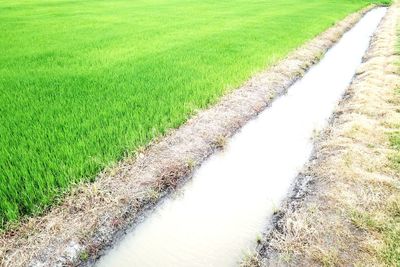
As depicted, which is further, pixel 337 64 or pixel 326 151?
pixel 337 64

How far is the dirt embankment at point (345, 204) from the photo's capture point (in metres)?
3.08

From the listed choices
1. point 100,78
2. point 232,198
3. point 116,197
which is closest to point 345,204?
point 232,198

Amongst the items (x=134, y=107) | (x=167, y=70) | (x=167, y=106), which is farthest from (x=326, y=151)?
(x=167, y=70)

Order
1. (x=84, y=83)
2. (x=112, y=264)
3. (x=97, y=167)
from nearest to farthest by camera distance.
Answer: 1. (x=112, y=264)
2. (x=97, y=167)
3. (x=84, y=83)

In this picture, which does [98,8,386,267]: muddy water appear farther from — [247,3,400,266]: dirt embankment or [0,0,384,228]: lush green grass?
[0,0,384,228]: lush green grass

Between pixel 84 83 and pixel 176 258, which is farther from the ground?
pixel 84 83

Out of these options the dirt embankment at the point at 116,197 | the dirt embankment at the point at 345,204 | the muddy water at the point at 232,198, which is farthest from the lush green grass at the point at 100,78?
the dirt embankment at the point at 345,204

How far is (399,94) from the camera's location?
22.4 feet

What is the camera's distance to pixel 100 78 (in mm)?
6906

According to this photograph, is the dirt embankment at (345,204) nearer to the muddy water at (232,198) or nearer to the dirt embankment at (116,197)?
the muddy water at (232,198)

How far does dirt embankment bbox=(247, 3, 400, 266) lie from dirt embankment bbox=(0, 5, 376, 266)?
1.21 meters

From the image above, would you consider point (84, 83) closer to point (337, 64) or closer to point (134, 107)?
point (134, 107)

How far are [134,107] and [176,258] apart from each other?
9.45 ft

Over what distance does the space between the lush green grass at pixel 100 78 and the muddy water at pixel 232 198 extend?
34.4 inches
